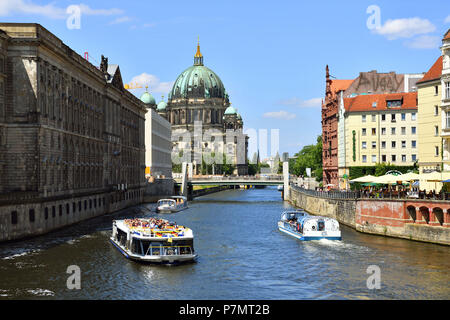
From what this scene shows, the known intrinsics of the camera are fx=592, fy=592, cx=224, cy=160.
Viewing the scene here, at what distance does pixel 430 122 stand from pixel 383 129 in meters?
27.0

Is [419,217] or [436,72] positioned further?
[436,72]

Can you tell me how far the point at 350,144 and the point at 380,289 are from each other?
6640cm

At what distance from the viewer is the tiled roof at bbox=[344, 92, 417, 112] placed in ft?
316

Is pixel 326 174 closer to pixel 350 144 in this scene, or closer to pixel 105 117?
pixel 350 144

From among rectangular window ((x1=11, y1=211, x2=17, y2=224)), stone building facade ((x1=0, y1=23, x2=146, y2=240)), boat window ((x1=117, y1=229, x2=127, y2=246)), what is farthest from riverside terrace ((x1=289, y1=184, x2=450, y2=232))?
rectangular window ((x1=11, y1=211, x2=17, y2=224))

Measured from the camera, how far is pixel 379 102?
98.9 m

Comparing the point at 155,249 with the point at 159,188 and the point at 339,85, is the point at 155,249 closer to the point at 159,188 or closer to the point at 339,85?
the point at 339,85

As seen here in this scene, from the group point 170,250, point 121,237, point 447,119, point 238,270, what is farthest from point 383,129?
point 170,250

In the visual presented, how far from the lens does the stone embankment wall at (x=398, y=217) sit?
5409 cm

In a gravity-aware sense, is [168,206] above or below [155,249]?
above

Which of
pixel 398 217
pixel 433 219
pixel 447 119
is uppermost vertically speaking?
pixel 447 119

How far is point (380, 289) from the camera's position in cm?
3750

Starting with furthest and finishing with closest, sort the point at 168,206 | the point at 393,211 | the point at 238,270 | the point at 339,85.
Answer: the point at 339,85, the point at 168,206, the point at 393,211, the point at 238,270

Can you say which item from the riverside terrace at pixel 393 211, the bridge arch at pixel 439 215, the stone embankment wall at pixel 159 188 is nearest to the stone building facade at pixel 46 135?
the riverside terrace at pixel 393 211
